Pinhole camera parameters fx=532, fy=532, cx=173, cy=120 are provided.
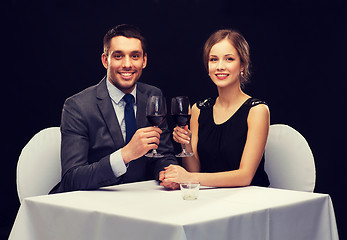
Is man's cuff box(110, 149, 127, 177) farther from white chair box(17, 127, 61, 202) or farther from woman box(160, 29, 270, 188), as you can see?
white chair box(17, 127, 61, 202)

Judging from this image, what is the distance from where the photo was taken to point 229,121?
3240mm

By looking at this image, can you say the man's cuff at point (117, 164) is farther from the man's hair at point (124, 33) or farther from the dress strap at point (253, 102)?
the dress strap at point (253, 102)

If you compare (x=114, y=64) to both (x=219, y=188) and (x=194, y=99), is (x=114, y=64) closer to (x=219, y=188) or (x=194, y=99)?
(x=219, y=188)

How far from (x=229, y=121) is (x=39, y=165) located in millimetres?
1168

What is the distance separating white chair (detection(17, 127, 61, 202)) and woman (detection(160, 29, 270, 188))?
80 cm

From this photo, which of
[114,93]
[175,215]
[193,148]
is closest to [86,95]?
[114,93]

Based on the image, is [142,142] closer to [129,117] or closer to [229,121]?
[129,117]

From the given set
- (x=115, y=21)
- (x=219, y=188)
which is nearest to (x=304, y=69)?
(x=115, y=21)

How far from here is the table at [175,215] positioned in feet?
6.34

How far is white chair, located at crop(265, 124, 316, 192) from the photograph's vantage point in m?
3.22

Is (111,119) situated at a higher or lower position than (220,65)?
lower

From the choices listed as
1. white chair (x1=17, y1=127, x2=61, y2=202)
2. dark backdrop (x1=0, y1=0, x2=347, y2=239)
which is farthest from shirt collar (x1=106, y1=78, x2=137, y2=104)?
dark backdrop (x1=0, y1=0, x2=347, y2=239)

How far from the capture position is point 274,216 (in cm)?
219

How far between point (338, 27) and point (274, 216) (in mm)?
2894
